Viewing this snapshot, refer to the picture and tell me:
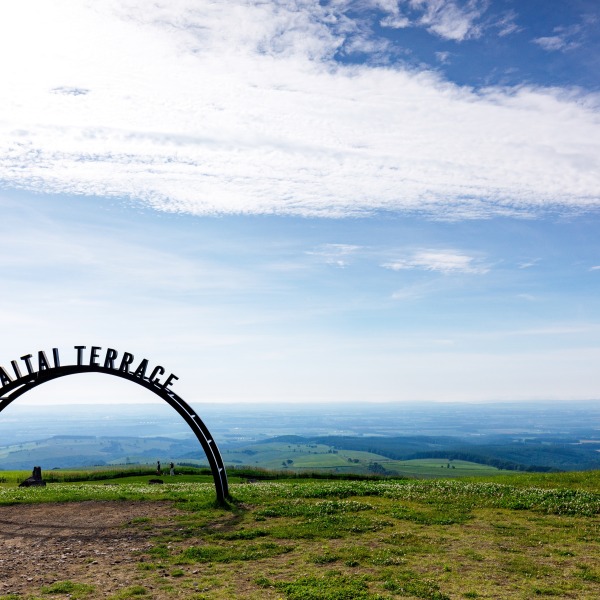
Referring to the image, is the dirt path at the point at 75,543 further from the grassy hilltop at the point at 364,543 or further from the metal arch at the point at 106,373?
the metal arch at the point at 106,373

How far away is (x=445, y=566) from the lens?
16.7m

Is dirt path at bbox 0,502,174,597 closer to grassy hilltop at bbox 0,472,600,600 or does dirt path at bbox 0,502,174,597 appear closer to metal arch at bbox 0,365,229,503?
grassy hilltop at bbox 0,472,600,600

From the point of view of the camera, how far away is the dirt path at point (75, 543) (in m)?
16.8

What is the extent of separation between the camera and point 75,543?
2095 cm

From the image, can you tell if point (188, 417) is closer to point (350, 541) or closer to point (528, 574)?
point (350, 541)

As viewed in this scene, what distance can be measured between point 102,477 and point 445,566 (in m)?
37.3

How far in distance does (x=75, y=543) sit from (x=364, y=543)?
36.6 ft

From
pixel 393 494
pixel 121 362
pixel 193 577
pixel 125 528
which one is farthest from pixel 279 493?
pixel 193 577

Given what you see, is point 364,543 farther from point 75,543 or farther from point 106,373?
point 106,373

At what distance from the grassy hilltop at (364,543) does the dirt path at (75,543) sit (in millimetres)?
418

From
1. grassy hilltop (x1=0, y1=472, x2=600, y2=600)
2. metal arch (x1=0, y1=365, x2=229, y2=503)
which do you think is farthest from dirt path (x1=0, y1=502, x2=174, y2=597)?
metal arch (x1=0, y1=365, x2=229, y2=503)

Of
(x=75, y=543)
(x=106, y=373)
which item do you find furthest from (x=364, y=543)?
(x=106, y=373)

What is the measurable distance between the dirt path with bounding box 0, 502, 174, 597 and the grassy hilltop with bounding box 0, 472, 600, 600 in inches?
16.5

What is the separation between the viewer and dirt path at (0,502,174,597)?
16.8 metres
